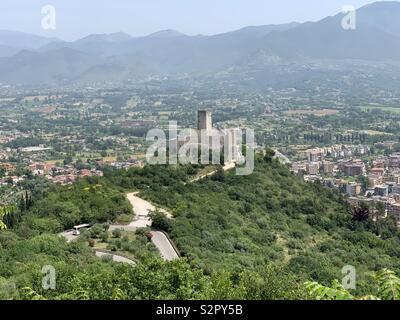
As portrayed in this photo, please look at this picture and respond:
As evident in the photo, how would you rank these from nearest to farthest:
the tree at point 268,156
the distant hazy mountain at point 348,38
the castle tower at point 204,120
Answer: the tree at point 268,156 → the castle tower at point 204,120 → the distant hazy mountain at point 348,38

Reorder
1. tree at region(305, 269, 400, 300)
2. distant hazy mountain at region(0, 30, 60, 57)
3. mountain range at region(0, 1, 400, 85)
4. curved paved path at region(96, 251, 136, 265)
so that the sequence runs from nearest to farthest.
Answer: tree at region(305, 269, 400, 300) < curved paved path at region(96, 251, 136, 265) < mountain range at region(0, 1, 400, 85) < distant hazy mountain at region(0, 30, 60, 57)

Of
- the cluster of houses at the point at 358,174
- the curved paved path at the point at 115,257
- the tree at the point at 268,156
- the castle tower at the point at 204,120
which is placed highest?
the castle tower at the point at 204,120

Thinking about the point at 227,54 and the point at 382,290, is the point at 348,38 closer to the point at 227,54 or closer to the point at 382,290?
the point at 227,54

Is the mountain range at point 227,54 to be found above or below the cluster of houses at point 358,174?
above

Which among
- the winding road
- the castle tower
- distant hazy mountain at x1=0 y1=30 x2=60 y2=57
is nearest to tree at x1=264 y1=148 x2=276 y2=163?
the castle tower

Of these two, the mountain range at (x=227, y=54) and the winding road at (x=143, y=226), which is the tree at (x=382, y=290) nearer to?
the winding road at (x=143, y=226)

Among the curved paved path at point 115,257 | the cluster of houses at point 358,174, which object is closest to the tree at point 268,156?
the cluster of houses at point 358,174

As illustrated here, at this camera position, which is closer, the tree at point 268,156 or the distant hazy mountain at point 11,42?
the tree at point 268,156

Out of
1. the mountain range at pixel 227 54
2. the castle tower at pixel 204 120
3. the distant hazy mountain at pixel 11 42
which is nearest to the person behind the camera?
the castle tower at pixel 204 120

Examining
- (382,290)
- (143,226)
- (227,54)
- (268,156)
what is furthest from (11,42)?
(382,290)

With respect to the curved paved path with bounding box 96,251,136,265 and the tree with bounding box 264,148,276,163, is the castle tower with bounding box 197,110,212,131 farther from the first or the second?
the curved paved path with bounding box 96,251,136,265
